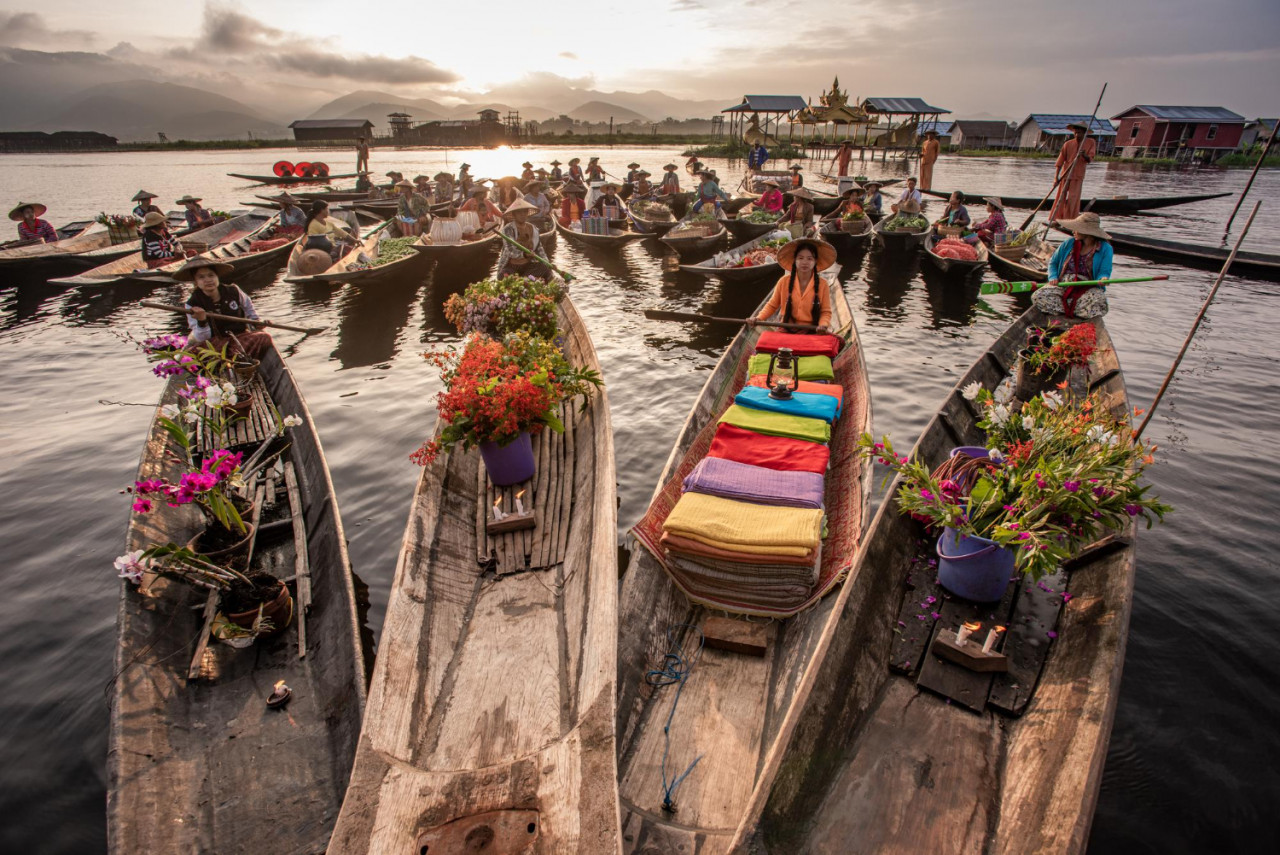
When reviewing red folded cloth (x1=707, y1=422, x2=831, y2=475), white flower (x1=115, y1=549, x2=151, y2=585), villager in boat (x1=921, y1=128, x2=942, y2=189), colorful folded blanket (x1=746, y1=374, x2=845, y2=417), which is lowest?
white flower (x1=115, y1=549, x2=151, y2=585)

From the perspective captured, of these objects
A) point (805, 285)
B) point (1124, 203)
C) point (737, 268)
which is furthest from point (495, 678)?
point (1124, 203)

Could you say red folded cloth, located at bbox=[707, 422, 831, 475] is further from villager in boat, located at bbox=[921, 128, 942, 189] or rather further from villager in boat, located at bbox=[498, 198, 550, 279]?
villager in boat, located at bbox=[921, 128, 942, 189]

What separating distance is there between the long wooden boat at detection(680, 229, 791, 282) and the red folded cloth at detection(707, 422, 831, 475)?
923 cm

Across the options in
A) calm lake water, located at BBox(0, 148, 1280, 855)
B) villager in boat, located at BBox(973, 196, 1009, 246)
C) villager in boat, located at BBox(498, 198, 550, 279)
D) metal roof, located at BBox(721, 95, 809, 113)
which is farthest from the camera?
metal roof, located at BBox(721, 95, 809, 113)

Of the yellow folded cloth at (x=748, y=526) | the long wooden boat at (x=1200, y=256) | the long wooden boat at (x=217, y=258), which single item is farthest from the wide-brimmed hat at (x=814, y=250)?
the long wooden boat at (x=1200, y=256)

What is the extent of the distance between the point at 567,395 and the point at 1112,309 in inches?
623

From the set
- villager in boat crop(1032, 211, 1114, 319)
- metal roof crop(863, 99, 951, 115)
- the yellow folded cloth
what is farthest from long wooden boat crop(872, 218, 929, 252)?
metal roof crop(863, 99, 951, 115)

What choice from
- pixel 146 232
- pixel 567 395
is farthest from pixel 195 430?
pixel 146 232

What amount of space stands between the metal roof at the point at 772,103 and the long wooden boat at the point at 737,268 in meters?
41.0

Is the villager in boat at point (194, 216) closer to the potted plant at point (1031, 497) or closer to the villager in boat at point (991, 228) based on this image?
the potted plant at point (1031, 497)

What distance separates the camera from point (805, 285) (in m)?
9.28

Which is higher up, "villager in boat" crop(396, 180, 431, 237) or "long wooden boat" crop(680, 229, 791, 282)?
"villager in boat" crop(396, 180, 431, 237)

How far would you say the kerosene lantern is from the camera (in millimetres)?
6750

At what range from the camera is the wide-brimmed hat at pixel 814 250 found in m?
8.88
